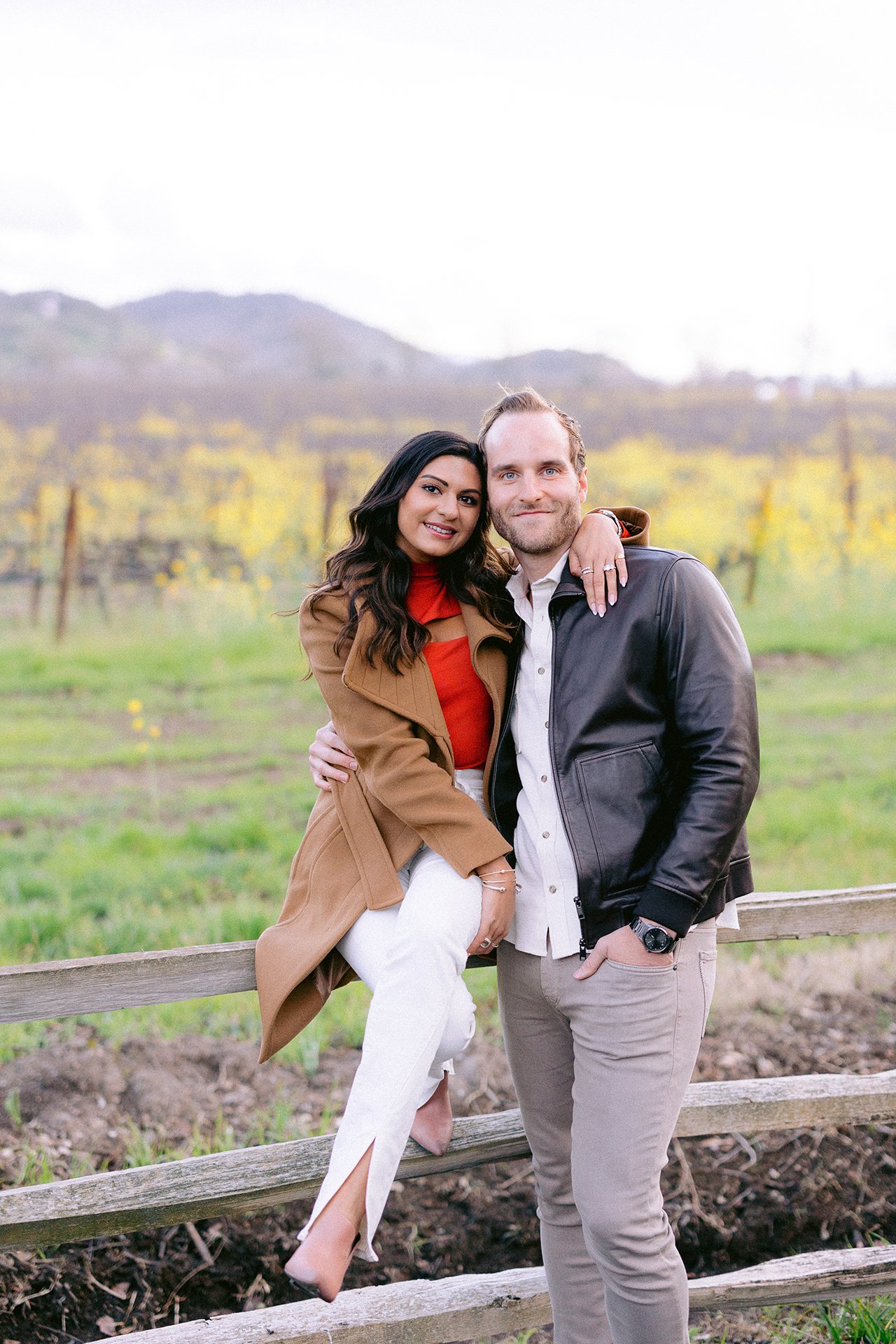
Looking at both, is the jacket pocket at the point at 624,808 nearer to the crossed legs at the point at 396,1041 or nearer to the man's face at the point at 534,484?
the crossed legs at the point at 396,1041

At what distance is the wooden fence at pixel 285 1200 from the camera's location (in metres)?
2.39

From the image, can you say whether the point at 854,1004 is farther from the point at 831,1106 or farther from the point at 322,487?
the point at 322,487

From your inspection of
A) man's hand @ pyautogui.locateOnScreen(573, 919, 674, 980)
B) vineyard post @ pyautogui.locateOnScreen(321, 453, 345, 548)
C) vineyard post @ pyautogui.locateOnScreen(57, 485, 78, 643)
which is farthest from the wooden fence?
vineyard post @ pyautogui.locateOnScreen(321, 453, 345, 548)

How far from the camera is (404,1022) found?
2193 mm

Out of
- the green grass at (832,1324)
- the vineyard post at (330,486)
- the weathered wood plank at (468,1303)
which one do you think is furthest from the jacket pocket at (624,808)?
the vineyard post at (330,486)

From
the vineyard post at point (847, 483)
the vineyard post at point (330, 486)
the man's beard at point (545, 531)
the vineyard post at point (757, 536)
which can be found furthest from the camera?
the vineyard post at point (330, 486)

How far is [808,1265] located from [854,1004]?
6.72ft

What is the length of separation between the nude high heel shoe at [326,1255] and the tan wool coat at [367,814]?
0.48m

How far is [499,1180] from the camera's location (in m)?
3.57

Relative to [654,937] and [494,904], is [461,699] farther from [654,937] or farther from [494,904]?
[654,937]

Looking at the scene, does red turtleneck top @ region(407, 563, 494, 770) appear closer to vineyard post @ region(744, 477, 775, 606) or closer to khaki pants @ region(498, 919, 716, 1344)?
khaki pants @ region(498, 919, 716, 1344)

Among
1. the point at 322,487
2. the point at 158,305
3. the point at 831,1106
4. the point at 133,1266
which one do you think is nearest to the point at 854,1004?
the point at 831,1106

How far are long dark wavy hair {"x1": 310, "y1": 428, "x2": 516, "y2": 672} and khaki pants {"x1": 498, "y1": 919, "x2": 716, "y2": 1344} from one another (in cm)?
82

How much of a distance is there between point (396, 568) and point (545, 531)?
0.43 meters
